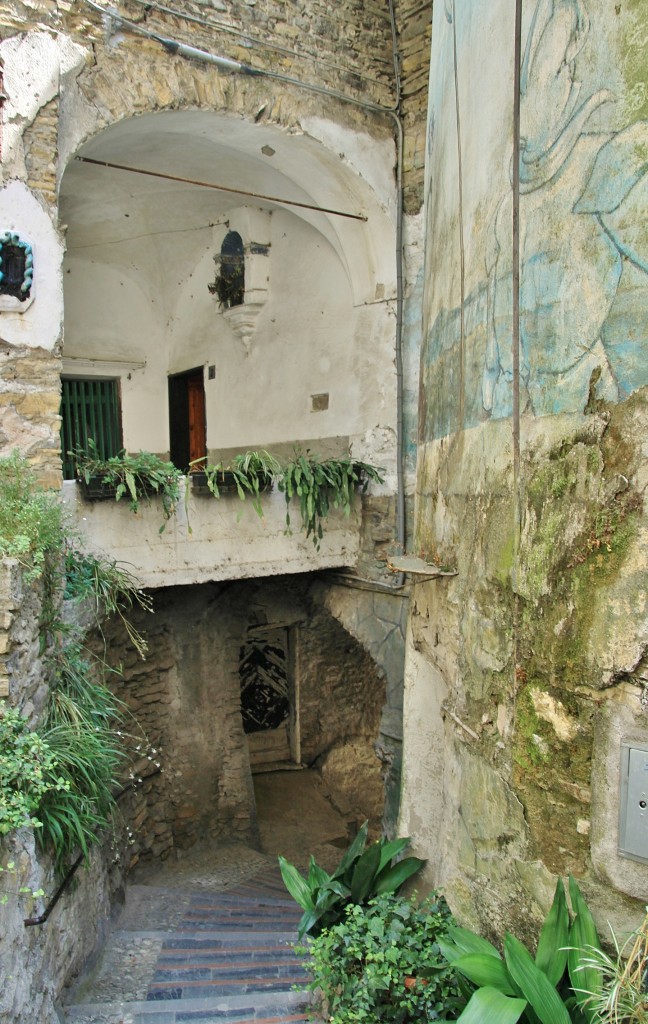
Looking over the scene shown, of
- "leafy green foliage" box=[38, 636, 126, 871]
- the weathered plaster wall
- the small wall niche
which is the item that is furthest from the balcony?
the weathered plaster wall

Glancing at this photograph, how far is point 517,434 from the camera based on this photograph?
266 centimetres

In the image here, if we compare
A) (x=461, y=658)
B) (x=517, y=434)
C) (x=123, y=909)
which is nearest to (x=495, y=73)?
(x=517, y=434)

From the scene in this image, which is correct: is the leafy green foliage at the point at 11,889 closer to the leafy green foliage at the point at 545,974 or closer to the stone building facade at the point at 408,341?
the stone building facade at the point at 408,341

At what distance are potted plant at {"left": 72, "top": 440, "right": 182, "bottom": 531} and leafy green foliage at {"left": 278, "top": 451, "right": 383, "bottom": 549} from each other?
94 cm

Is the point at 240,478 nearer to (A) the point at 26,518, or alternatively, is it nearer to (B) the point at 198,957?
(A) the point at 26,518

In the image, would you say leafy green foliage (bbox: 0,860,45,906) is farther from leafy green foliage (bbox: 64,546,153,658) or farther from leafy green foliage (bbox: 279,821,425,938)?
leafy green foliage (bbox: 64,546,153,658)

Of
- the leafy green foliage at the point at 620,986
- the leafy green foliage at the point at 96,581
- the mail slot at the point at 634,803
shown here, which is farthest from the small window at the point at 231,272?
the leafy green foliage at the point at 620,986

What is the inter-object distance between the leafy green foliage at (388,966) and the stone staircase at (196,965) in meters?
0.55

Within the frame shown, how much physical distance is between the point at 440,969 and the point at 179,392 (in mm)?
7630

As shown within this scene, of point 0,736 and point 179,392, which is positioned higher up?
point 179,392

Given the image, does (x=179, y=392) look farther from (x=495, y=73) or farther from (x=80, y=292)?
(x=495, y=73)

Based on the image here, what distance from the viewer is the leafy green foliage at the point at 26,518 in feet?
12.4

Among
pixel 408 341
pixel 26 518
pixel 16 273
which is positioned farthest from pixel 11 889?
pixel 408 341

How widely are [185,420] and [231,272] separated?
2.12 metres
